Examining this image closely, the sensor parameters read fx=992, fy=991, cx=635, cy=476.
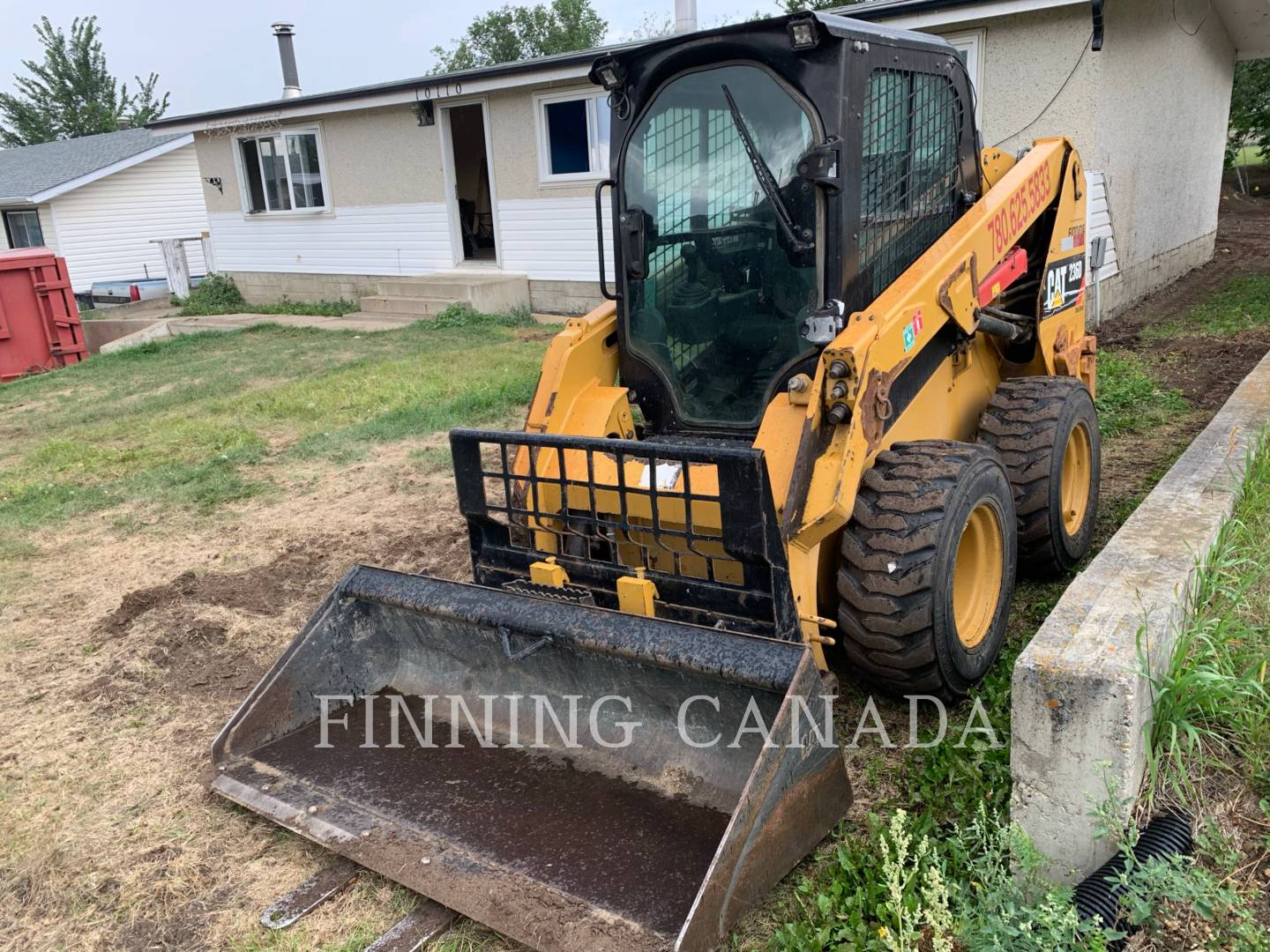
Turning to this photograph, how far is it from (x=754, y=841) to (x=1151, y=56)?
10580mm

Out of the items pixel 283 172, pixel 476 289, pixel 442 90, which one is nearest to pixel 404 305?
pixel 476 289

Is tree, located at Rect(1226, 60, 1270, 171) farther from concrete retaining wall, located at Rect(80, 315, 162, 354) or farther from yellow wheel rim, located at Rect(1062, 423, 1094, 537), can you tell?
concrete retaining wall, located at Rect(80, 315, 162, 354)

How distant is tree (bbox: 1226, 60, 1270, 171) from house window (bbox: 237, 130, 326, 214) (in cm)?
1982

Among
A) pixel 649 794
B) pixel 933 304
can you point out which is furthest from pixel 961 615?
pixel 649 794

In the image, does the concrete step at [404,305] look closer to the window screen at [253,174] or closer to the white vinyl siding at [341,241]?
the white vinyl siding at [341,241]

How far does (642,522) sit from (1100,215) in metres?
8.04

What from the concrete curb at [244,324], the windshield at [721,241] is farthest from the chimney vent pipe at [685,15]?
the windshield at [721,241]

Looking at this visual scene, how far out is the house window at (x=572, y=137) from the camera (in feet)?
41.2

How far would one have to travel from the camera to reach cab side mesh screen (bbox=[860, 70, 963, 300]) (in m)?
3.47

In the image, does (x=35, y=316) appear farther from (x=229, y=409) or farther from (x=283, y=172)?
(x=229, y=409)

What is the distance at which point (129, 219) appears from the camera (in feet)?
81.8

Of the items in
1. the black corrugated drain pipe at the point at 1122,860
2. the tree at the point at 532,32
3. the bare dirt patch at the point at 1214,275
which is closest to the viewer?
the black corrugated drain pipe at the point at 1122,860

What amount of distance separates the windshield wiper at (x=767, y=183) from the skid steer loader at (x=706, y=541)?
13 millimetres

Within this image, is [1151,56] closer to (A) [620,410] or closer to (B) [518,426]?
(B) [518,426]
